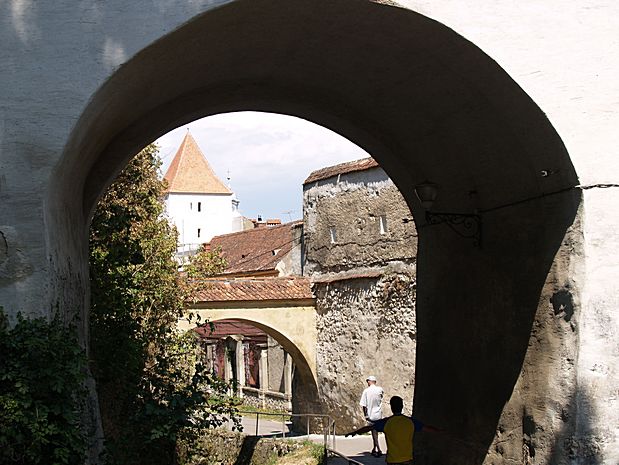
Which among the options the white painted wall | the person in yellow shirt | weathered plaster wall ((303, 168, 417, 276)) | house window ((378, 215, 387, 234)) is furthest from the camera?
the white painted wall

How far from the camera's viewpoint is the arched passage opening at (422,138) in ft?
20.2

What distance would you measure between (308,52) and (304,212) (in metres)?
15.4

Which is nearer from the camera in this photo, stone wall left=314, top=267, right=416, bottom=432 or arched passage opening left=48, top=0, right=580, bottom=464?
arched passage opening left=48, top=0, right=580, bottom=464

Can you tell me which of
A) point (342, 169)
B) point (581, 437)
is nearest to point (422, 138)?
point (581, 437)

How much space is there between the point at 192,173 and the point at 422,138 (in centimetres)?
6368

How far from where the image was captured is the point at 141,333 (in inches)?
435

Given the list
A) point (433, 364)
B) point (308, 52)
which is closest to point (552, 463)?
point (433, 364)

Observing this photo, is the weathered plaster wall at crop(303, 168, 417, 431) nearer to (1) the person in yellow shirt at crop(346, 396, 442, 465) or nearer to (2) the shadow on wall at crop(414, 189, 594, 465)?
(2) the shadow on wall at crop(414, 189, 594, 465)

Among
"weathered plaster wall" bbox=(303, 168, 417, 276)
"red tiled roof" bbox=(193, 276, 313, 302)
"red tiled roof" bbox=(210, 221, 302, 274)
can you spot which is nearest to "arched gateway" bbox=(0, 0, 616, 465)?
"weathered plaster wall" bbox=(303, 168, 417, 276)

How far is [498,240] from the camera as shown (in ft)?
25.7

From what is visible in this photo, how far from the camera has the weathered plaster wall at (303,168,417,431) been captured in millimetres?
18203

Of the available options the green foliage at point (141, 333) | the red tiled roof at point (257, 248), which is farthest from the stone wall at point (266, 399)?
the green foliage at point (141, 333)

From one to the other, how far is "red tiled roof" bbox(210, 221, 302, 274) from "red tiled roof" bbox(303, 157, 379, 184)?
3562 mm

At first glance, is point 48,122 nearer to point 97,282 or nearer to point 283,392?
point 97,282
